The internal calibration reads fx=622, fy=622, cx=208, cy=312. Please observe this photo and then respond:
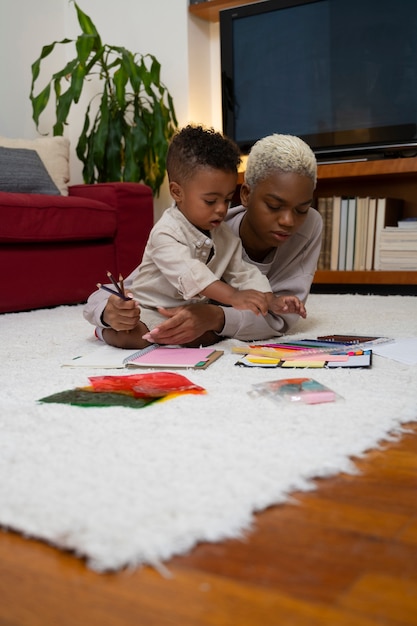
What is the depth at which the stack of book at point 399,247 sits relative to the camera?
9.95 ft

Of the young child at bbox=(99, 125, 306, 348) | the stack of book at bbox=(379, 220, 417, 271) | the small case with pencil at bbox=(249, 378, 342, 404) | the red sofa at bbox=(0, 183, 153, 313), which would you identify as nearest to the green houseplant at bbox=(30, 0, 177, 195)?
the red sofa at bbox=(0, 183, 153, 313)

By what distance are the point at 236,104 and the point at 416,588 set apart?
3218 mm

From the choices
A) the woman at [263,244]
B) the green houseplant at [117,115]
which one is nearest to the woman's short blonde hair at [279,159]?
the woman at [263,244]

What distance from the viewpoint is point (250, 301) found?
1.33 m

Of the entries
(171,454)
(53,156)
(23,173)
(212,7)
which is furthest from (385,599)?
(212,7)

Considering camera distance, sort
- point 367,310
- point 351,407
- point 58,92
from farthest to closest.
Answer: point 58,92 < point 367,310 < point 351,407

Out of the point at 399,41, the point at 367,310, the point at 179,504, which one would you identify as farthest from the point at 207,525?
the point at 399,41

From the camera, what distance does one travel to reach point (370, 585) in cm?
49

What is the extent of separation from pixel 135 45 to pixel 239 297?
9.25 ft

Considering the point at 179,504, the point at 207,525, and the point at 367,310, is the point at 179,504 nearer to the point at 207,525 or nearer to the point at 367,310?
the point at 207,525

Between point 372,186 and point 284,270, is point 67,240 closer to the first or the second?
point 284,270

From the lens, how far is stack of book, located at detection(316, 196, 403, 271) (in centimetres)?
314

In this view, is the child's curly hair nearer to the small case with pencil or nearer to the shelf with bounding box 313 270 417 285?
the small case with pencil

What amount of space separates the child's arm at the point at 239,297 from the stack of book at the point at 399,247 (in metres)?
1.89
